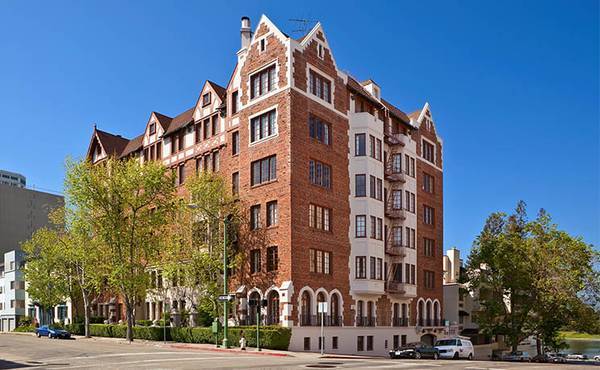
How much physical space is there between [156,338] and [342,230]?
16517 mm

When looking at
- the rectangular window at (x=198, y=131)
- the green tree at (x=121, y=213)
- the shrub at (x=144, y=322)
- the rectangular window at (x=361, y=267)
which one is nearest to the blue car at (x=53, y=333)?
the green tree at (x=121, y=213)

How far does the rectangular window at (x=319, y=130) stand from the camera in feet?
155

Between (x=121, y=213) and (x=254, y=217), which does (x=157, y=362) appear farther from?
(x=121, y=213)

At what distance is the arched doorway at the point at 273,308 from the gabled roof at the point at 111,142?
3395 centimetres

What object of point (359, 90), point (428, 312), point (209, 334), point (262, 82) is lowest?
point (428, 312)

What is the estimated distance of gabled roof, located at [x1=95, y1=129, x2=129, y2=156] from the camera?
71688 millimetres

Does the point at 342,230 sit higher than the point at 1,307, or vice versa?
the point at 342,230

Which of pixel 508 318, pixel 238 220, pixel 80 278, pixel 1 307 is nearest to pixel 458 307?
pixel 508 318

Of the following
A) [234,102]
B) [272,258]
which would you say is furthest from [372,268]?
[234,102]

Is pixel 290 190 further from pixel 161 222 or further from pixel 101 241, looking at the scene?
pixel 101 241

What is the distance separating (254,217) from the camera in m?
47.8

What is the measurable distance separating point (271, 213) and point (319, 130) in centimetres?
739

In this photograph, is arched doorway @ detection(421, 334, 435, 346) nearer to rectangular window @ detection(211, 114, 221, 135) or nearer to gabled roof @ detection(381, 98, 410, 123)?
gabled roof @ detection(381, 98, 410, 123)

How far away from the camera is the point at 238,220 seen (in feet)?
159
